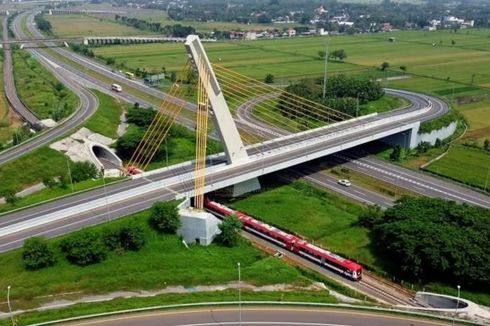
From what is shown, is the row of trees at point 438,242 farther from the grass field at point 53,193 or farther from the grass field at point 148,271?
the grass field at point 53,193

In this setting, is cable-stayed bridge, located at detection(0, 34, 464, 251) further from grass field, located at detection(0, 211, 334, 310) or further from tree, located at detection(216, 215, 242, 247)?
tree, located at detection(216, 215, 242, 247)

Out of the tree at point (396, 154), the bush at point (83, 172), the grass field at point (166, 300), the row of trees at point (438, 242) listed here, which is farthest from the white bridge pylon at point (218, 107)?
the tree at point (396, 154)

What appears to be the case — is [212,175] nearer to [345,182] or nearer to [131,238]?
[131,238]

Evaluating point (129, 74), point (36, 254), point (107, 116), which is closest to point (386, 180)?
point (36, 254)

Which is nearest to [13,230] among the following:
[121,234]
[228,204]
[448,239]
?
[121,234]

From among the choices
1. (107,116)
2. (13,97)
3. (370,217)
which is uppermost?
(13,97)

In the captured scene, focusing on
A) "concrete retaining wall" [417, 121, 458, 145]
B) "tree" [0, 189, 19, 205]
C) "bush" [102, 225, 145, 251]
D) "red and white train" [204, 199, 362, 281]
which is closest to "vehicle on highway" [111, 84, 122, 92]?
A: "tree" [0, 189, 19, 205]
